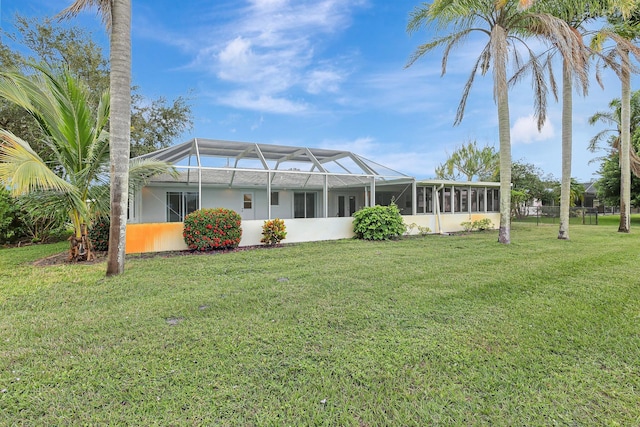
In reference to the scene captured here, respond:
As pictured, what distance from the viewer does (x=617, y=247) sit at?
9336mm

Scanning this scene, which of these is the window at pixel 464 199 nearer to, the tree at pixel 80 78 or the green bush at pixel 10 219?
the tree at pixel 80 78

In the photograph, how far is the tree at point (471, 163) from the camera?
96.5ft

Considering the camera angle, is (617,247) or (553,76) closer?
(617,247)

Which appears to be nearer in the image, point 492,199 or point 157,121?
point 157,121

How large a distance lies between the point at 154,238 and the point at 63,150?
3045 mm

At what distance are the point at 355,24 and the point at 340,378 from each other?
1340cm

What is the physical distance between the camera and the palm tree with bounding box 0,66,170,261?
18.3 feet

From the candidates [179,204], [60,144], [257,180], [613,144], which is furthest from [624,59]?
[179,204]

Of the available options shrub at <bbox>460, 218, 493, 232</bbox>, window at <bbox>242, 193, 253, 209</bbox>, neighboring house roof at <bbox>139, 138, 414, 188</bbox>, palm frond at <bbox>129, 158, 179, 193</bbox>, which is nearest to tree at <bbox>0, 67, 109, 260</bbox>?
palm frond at <bbox>129, 158, 179, 193</bbox>

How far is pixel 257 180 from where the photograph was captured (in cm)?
1448

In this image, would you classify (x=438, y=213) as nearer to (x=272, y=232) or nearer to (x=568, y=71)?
(x=568, y=71)

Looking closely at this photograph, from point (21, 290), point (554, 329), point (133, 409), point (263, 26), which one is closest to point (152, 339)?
point (133, 409)

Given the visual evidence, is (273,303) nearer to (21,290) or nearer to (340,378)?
(340,378)

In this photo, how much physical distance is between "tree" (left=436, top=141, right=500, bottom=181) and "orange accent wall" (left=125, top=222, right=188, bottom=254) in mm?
27887
